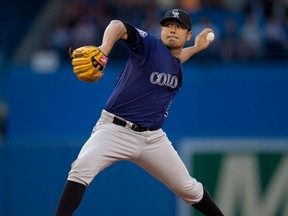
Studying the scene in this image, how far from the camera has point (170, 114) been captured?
1127 cm

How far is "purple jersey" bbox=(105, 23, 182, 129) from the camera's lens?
611cm

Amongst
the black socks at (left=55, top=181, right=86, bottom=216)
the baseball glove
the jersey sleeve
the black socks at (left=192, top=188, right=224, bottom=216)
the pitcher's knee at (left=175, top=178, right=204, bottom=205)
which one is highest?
the jersey sleeve

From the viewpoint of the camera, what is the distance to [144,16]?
484 inches

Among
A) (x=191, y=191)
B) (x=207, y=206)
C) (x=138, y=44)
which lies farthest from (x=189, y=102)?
(x=138, y=44)

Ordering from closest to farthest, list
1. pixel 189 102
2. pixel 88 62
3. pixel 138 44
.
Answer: pixel 88 62 < pixel 138 44 < pixel 189 102

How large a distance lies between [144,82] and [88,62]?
2.45ft

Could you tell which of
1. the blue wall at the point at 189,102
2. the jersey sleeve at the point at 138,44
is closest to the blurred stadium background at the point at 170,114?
the blue wall at the point at 189,102

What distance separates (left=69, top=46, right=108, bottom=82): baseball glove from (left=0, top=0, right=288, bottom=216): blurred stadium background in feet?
11.6

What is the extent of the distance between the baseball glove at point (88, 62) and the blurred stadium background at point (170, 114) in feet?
11.6

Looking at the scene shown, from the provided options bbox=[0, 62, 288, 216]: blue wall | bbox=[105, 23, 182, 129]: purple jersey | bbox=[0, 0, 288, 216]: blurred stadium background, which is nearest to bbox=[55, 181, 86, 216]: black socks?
bbox=[105, 23, 182, 129]: purple jersey

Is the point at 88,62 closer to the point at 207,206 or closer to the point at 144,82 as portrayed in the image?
the point at 144,82

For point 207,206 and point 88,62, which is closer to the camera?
point 88,62

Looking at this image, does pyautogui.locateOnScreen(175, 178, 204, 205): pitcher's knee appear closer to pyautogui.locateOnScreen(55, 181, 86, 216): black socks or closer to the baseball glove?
pyautogui.locateOnScreen(55, 181, 86, 216): black socks

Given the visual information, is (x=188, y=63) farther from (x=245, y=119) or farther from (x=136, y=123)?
(x=136, y=123)
